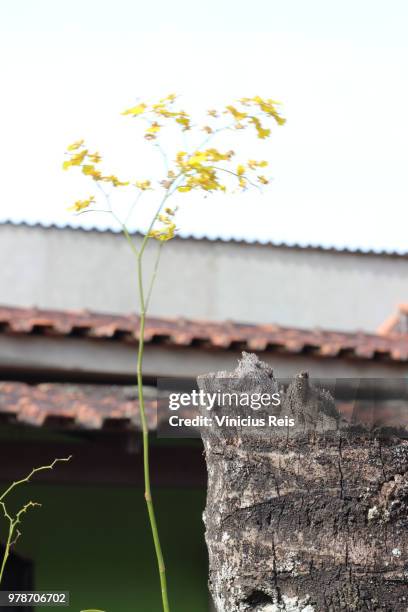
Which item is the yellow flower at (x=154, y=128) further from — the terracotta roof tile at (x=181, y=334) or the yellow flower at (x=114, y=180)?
the terracotta roof tile at (x=181, y=334)

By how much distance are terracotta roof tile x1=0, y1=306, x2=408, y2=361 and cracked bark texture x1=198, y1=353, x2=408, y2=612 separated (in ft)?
11.8

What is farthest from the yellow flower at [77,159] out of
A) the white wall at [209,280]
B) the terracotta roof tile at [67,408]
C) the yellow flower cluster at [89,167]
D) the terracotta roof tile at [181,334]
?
the white wall at [209,280]

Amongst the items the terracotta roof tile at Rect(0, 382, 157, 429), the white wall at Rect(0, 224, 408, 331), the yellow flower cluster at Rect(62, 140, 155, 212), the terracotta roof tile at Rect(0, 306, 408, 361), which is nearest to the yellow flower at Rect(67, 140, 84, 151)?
the yellow flower cluster at Rect(62, 140, 155, 212)

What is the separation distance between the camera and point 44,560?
5020 millimetres

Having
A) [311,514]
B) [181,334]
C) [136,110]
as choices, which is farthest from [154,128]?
[181,334]

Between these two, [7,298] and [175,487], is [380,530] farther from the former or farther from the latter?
[7,298]

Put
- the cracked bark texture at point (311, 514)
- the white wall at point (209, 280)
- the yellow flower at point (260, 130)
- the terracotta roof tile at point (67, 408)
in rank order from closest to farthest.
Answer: the cracked bark texture at point (311, 514) → the yellow flower at point (260, 130) → the terracotta roof tile at point (67, 408) → the white wall at point (209, 280)

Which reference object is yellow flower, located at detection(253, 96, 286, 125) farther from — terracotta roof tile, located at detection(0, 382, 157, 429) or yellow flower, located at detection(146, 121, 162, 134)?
terracotta roof tile, located at detection(0, 382, 157, 429)

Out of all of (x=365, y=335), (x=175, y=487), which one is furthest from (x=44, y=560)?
(x=365, y=335)

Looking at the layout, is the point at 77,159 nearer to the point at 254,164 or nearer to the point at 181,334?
the point at 254,164

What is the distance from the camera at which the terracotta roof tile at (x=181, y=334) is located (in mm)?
5082

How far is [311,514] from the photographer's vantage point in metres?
1.50

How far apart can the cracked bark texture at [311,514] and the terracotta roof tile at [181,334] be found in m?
3.58

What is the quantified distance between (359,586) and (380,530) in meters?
0.09
